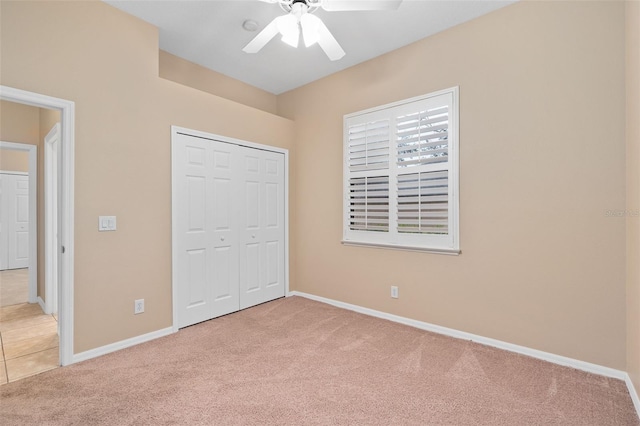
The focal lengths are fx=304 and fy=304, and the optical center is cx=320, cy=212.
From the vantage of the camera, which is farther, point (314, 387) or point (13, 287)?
point (13, 287)

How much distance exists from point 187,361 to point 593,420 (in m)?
2.71

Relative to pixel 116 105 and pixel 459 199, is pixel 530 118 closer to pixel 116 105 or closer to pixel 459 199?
pixel 459 199

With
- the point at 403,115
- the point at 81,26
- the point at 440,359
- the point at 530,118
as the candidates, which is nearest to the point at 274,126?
the point at 403,115

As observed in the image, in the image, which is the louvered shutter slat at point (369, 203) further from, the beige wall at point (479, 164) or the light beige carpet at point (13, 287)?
the light beige carpet at point (13, 287)

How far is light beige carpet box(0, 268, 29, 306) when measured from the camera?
4082mm

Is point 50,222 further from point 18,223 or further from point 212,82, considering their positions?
point 18,223

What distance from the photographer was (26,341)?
2.81 metres

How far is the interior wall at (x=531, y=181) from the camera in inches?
86.7

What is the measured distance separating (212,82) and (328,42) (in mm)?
2121

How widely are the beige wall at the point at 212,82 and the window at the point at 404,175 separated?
4.75ft

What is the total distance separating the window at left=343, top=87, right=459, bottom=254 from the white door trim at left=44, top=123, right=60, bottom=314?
11.0 ft

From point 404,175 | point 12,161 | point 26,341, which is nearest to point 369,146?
point 404,175

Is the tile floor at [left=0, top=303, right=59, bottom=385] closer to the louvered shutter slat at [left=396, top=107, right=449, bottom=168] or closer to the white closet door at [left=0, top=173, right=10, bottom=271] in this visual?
the white closet door at [left=0, top=173, right=10, bottom=271]

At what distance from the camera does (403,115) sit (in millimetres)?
3232
